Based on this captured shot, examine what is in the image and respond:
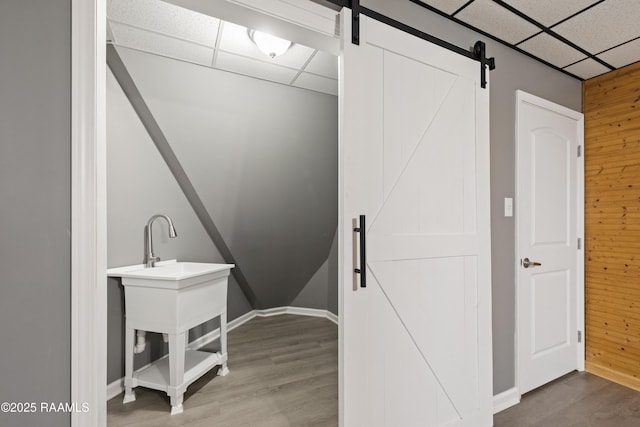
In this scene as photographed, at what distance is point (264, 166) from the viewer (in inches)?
121

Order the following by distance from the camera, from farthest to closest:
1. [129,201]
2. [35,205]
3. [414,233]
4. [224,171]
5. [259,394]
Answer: [224,171] < [129,201] < [259,394] < [414,233] < [35,205]

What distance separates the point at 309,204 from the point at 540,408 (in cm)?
264

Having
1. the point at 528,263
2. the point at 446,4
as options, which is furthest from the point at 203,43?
the point at 528,263

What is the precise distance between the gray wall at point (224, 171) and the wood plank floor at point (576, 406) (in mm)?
2527

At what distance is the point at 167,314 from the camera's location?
2090mm

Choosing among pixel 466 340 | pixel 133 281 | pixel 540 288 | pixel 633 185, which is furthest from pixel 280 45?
pixel 633 185

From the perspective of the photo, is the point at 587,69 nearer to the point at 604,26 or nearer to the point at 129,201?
the point at 604,26

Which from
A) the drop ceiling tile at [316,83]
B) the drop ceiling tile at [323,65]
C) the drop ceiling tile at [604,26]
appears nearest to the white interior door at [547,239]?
the drop ceiling tile at [604,26]

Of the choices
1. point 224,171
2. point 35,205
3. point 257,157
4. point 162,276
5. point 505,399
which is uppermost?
point 257,157

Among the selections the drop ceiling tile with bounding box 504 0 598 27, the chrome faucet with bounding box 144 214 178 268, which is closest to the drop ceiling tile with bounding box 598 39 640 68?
the drop ceiling tile with bounding box 504 0 598 27

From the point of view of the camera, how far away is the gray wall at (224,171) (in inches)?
91.7

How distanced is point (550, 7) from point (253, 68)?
2.00 meters

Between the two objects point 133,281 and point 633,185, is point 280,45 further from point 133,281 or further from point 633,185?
point 633,185

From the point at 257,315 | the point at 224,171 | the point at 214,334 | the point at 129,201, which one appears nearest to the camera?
the point at 129,201
